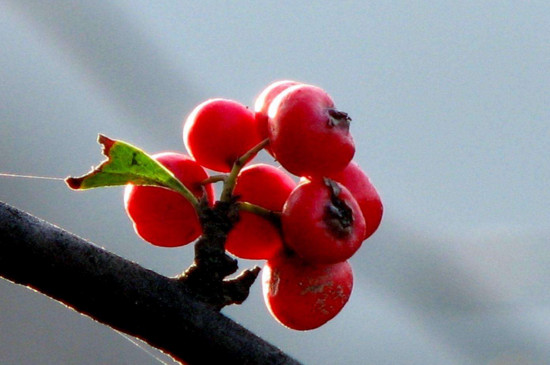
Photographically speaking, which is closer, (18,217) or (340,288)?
(18,217)

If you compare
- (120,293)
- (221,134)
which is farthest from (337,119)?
(120,293)

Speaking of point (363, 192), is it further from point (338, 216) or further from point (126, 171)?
point (126, 171)

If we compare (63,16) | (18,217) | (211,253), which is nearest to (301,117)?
(211,253)

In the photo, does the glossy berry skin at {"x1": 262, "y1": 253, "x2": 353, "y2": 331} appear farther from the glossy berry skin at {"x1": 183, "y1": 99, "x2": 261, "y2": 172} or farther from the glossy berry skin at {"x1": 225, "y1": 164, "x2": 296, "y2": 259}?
the glossy berry skin at {"x1": 183, "y1": 99, "x2": 261, "y2": 172}

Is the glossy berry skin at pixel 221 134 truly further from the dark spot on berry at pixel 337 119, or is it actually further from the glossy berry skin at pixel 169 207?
the dark spot on berry at pixel 337 119

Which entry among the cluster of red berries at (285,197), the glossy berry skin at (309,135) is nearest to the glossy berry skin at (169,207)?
the cluster of red berries at (285,197)

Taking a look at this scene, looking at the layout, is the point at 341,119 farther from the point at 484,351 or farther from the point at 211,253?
the point at 484,351
